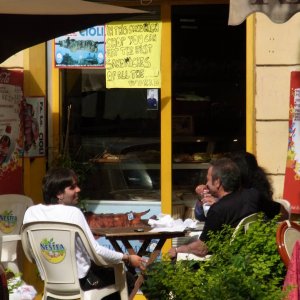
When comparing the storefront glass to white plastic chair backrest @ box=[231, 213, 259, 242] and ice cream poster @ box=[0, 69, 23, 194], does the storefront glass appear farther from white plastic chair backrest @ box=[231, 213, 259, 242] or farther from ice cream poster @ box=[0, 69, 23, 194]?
white plastic chair backrest @ box=[231, 213, 259, 242]

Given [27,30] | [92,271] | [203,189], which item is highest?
[27,30]

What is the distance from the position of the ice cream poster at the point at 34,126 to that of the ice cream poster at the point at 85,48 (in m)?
0.43

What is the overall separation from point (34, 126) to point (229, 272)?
327 cm

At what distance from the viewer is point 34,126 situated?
8.02m

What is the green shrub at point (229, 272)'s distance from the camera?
5188 mm

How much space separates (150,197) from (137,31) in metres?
1.50

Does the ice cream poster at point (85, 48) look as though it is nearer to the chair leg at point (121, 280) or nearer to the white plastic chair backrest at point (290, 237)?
the chair leg at point (121, 280)

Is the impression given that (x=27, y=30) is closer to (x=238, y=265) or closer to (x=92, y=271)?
(x=92, y=271)

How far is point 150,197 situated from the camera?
8.10 metres

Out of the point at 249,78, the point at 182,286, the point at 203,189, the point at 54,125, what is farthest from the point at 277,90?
the point at 182,286

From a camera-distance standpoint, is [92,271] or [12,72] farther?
→ [12,72]

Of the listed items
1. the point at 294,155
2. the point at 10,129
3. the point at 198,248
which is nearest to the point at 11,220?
the point at 10,129

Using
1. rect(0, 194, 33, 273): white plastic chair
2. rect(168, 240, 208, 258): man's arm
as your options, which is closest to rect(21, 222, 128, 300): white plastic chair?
rect(168, 240, 208, 258): man's arm

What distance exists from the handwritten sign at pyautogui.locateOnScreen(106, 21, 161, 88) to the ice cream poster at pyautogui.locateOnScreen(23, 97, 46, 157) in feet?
2.14
